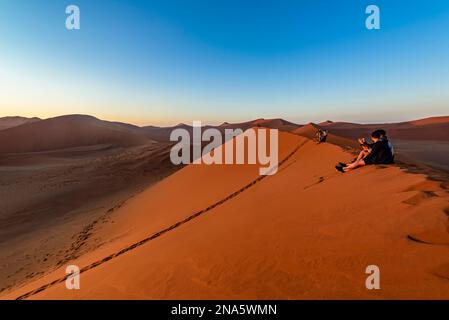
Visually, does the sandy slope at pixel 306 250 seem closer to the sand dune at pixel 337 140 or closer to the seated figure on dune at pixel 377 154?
the seated figure on dune at pixel 377 154

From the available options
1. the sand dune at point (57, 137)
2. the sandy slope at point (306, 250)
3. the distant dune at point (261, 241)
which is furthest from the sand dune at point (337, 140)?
the sand dune at point (57, 137)

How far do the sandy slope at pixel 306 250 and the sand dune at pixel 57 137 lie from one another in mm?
40011

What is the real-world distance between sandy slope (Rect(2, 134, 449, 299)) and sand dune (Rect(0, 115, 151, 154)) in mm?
40011

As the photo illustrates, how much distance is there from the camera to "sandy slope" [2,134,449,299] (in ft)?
6.73

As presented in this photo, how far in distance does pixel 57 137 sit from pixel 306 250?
50587mm

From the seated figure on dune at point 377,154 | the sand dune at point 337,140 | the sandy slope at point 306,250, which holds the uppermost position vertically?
the sand dune at point 337,140

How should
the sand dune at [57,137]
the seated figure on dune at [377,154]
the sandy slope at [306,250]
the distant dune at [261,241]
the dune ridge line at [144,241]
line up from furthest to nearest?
1. the sand dune at [57,137]
2. the seated figure on dune at [377,154]
3. the dune ridge line at [144,241]
4. the distant dune at [261,241]
5. the sandy slope at [306,250]

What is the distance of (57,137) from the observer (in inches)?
1725

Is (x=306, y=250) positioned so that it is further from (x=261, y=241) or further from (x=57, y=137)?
(x=57, y=137)

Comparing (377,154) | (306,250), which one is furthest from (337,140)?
(306,250)

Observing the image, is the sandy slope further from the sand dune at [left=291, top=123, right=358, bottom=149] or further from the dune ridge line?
the sand dune at [left=291, top=123, right=358, bottom=149]

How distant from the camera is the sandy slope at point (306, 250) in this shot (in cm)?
205
